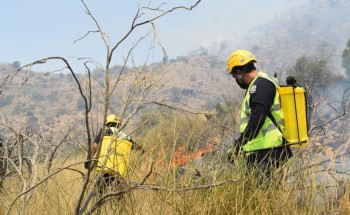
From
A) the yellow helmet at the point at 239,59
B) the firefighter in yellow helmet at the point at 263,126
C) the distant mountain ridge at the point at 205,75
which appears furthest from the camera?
the distant mountain ridge at the point at 205,75

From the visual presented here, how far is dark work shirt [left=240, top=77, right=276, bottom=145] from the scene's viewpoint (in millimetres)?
3760

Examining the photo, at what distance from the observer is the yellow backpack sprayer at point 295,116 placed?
3.77 metres

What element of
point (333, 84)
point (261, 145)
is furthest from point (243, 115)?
point (333, 84)

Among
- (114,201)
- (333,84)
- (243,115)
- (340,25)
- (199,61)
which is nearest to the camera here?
(114,201)

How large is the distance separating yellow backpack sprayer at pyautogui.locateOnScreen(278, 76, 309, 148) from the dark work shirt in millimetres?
122

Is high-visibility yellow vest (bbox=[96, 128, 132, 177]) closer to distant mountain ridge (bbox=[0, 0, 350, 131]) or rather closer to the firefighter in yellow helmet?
the firefighter in yellow helmet

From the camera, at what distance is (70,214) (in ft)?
11.2

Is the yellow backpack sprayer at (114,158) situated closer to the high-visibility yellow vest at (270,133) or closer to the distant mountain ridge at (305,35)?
the high-visibility yellow vest at (270,133)

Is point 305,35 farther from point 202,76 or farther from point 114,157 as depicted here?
point 114,157

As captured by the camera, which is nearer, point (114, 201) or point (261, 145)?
point (114, 201)

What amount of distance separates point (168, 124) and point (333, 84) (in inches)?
1013

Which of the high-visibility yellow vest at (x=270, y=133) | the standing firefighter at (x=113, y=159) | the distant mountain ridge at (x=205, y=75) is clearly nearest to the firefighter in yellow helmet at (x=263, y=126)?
the high-visibility yellow vest at (x=270, y=133)

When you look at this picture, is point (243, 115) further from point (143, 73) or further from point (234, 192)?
point (143, 73)

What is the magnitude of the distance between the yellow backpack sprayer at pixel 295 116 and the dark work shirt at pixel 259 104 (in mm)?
122
